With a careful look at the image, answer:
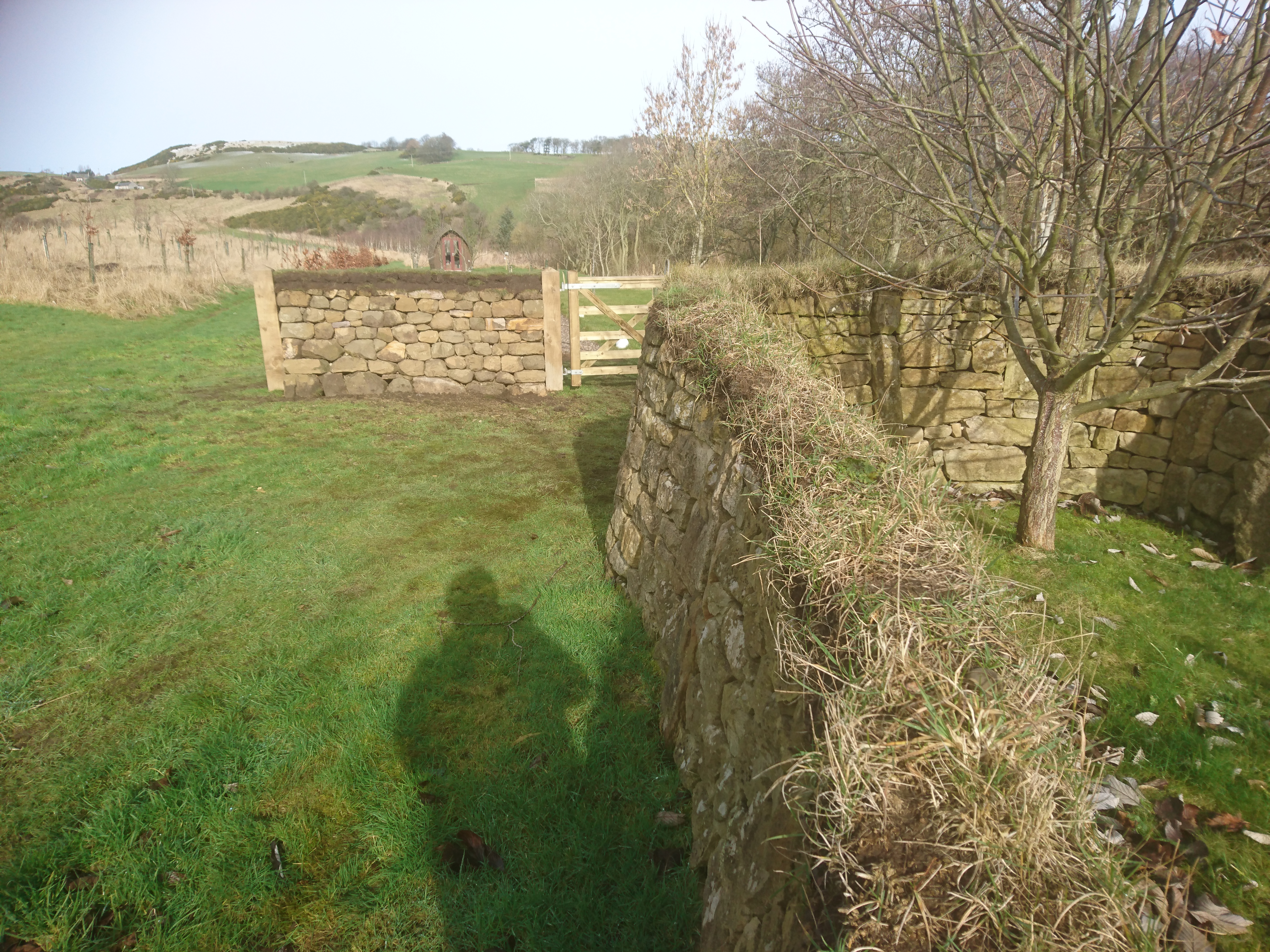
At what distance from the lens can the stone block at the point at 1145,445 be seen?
5.77 m

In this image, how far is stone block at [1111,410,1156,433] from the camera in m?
5.82

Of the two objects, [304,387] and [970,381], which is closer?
[970,381]

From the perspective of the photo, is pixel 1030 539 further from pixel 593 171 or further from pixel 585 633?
pixel 593 171

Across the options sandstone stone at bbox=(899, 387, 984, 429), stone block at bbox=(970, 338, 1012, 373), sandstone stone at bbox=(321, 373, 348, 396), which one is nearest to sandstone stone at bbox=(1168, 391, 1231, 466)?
stone block at bbox=(970, 338, 1012, 373)

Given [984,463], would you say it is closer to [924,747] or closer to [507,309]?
[924,747]

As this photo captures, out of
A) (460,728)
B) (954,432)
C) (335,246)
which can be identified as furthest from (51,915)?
(335,246)

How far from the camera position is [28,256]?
786 inches

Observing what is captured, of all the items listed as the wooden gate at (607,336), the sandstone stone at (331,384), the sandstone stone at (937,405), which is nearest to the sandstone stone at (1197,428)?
the sandstone stone at (937,405)

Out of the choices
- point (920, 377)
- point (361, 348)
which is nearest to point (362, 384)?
point (361, 348)

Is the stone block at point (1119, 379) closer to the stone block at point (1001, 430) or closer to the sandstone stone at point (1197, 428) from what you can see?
the sandstone stone at point (1197, 428)

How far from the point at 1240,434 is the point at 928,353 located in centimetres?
238

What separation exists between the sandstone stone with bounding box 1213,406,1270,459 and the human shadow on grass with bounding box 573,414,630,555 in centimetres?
483

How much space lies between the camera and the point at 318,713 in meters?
3.66

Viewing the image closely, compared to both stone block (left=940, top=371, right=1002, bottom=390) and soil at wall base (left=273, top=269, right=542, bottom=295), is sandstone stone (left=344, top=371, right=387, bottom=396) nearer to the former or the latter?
soil at wall base (left=273, top=269, right=542, bottom=295)
